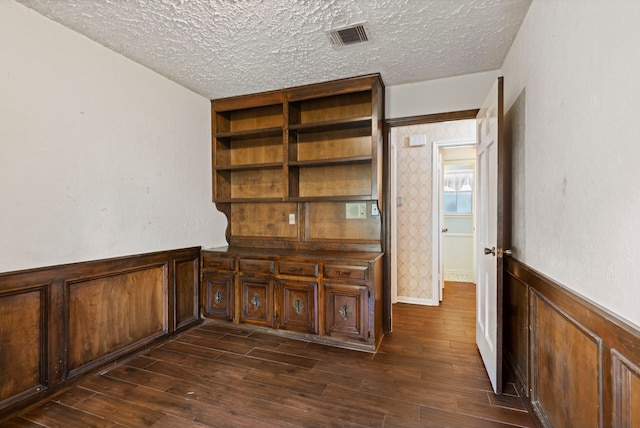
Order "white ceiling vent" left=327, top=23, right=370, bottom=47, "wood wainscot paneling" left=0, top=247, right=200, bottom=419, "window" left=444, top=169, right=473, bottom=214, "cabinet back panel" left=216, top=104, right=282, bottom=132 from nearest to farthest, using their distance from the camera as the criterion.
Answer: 1. "wood wainscot paneling" left=0, top=247, right=200, bottom=419
2. "white ceiling vent" left=327, top=23, right=370, bottom=47
3. "cabinet back panel" left=216, top=104, right=282, bottom=132
4. "window" left=444, top=169, right=473, bottom=214

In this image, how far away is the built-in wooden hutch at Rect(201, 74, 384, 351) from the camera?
269 cm

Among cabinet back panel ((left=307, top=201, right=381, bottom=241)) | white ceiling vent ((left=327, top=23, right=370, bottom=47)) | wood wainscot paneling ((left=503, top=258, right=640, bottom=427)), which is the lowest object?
wood wainscot paneling ((left=503, top=258, right=640, bottom=427))

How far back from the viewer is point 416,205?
4062 millimetres

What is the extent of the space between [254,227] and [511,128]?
270 cm

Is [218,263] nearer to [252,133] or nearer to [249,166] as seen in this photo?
[249,166]

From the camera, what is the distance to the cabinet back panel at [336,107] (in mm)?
3016

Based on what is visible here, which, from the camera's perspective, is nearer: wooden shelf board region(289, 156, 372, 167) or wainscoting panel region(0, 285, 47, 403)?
wainscoting panel region(0, 285, 47, 403)

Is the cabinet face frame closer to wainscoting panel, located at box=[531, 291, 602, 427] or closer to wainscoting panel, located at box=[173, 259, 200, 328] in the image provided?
wainscoting panel, located at box=[173, 259, 200, 328]

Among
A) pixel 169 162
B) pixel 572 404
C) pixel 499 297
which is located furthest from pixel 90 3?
pixel 572 404

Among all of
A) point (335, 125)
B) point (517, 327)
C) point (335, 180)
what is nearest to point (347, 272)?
point (335, 180)

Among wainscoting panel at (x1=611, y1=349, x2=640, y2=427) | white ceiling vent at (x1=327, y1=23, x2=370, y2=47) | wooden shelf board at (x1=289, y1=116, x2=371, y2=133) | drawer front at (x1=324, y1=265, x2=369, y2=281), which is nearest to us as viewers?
wainscoting panel at (x1=611, y1=349, x2=640, y2=427)

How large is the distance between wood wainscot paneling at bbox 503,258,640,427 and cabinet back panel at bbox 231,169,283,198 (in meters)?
2.38

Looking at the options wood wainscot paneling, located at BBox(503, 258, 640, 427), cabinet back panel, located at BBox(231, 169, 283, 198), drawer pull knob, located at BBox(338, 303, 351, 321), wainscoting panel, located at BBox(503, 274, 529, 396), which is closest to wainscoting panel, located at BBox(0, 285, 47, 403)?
cabinet back panel, located at BBox(231, 169, 283, 198)

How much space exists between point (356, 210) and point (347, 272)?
0.74m
